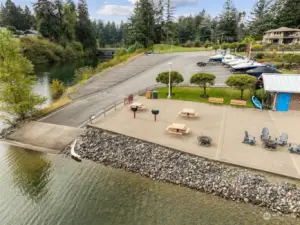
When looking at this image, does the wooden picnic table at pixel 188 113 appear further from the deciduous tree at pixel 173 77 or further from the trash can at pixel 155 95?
the deciduous tree at pixel 173 77

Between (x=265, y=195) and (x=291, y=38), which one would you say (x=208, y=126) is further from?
(x=291, y=38)

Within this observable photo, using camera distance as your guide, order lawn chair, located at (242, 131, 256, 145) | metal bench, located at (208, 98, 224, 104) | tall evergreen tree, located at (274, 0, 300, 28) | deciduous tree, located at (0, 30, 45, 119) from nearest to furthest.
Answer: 1. lawn chair, located at (242, 131, 256, 145)
2. deciduous tree, located at (0, 30, 45, 119)
3. metal bench, located at (208, 98, 224, 104)
4. tall evergreen tree, located at (274, 0, 300, 28)

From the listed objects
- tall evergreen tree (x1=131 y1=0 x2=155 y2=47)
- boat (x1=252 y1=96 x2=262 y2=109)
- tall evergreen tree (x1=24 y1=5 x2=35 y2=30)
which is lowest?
boat (x1=252 y1=96 x2=262 y2=109)

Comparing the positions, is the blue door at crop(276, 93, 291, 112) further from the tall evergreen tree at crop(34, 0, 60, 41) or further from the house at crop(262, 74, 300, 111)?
the tall evergreen tree at crop(34, 0, 60, 41)

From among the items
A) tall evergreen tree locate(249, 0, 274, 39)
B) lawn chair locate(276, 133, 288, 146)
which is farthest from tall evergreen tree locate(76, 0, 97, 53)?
lawn chair locate(276, 133, 288, 146)

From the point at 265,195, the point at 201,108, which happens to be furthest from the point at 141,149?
the point at 201,108

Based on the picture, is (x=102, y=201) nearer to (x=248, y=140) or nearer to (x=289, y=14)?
(x=248, y=140)
